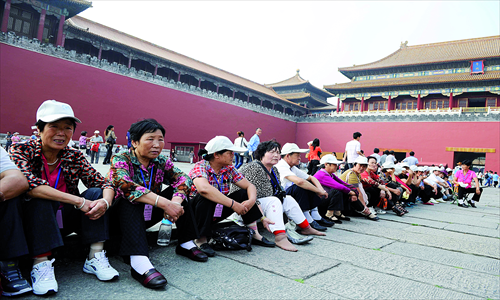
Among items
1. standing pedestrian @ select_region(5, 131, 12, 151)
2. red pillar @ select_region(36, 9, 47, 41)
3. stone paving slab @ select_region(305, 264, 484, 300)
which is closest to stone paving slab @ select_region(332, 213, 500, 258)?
stone paving slab @ select_region(305, 264, 484, 300)

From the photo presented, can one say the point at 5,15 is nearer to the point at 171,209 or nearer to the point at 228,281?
the point at 171,209

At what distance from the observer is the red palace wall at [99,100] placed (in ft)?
34.6

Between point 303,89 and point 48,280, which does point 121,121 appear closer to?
point 48,280

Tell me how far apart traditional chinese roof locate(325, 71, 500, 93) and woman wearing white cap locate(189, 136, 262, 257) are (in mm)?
19133

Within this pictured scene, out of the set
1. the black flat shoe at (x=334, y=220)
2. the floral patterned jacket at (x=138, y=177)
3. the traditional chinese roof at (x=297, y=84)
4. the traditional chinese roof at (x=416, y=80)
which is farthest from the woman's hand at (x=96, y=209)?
the traditional chinese roof at (x=297, y=84)

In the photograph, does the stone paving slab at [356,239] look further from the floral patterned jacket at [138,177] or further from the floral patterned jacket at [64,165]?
the floral patterned jacket at [64,165]

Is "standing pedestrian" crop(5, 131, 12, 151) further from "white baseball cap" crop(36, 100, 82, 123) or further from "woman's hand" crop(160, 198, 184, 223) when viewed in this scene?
"woman's hand" crop(160, 198, 184, 223)

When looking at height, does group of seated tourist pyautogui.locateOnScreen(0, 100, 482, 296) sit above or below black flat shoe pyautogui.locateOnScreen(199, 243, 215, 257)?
above

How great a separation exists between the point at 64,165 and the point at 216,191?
96cm

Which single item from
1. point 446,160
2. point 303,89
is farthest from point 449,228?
point 303,89

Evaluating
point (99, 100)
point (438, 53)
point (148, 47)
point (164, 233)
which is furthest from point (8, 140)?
point (438, 53)

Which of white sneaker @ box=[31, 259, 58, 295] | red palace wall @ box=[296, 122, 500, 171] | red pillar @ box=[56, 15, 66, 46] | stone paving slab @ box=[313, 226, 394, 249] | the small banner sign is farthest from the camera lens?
the small banner sign

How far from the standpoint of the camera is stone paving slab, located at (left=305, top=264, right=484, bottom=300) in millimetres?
1678

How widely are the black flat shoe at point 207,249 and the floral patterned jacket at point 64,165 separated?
2.51ft
